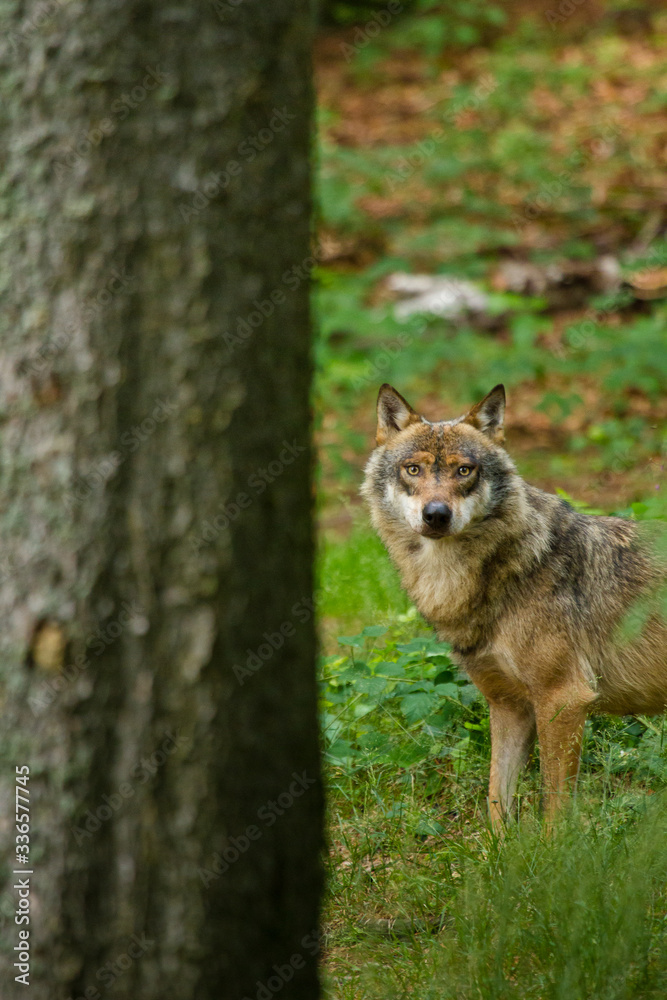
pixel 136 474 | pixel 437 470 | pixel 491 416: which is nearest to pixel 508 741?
pixel 437 470

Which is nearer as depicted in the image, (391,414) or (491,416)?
(491,416)

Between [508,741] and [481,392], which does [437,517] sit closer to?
[508,741]

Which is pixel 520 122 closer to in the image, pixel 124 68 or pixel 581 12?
pixel 581 12

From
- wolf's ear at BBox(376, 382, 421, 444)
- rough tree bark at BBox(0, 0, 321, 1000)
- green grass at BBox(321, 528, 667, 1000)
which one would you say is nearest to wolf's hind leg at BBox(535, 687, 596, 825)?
green grass at BBox(321, 528, 667, 1000)

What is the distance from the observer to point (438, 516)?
4.14 metres

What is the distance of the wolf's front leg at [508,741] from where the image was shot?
4188mm

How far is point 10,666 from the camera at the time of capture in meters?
2.25

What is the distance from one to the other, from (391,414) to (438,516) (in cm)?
83

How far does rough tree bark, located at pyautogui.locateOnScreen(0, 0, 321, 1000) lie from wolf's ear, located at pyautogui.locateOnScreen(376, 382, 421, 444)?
97.8 inches

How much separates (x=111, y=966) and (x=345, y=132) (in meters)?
14.4

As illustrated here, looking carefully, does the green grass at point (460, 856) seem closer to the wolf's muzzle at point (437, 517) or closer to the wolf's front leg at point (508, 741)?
the wolf's front leg at point (508, 741)

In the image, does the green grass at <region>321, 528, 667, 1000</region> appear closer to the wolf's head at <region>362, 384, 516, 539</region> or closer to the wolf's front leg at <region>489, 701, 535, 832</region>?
the wolf's front leg at <region>489, 701, 535, 832</region>

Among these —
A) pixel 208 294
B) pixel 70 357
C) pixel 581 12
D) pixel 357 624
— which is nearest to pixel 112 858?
pixel 70 357

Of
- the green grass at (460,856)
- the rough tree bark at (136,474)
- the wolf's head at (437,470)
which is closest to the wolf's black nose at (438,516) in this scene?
the wolf's head at (437,470)
